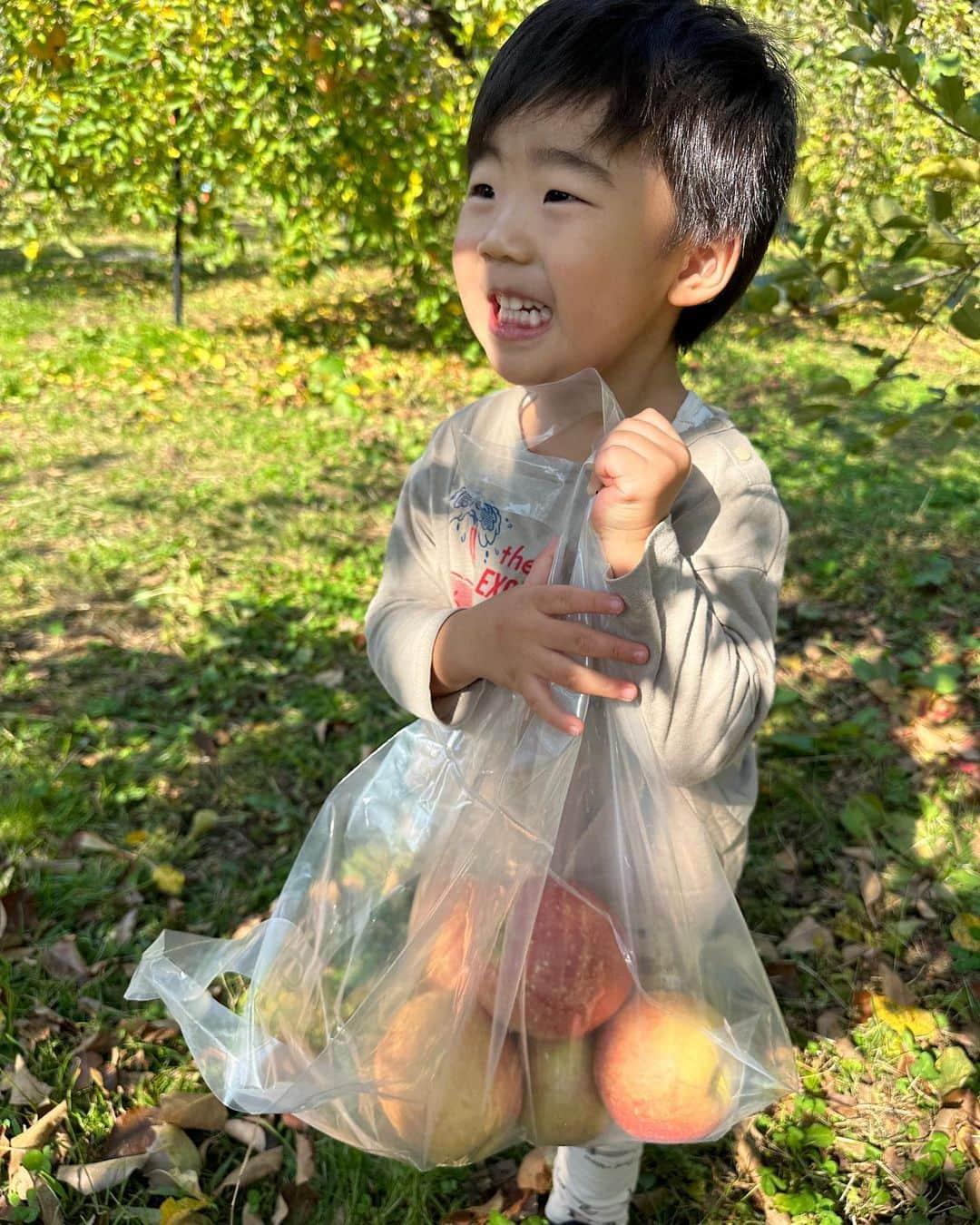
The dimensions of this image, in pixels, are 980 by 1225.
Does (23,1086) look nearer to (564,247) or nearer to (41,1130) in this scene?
(41,1130)

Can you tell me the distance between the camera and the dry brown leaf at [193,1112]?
1.90m

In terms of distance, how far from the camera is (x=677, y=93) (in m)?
1.26

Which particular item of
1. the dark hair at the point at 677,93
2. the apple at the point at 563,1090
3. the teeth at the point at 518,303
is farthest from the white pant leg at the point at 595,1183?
the dark hair at the point at 677,93

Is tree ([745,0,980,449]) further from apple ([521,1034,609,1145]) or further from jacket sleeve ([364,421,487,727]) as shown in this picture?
apple ([521,1034,609,1145])

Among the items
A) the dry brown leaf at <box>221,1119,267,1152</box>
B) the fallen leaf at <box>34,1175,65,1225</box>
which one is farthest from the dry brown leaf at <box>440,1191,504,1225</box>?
the fallen leaf at <box>34,1175,65,1225</box>

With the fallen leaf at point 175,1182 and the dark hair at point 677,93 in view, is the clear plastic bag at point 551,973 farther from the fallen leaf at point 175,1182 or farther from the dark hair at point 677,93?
the fallen leaf at point 175,1182

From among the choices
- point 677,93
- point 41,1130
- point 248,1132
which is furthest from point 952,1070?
point 677,93

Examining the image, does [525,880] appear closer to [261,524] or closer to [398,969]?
[398,969]

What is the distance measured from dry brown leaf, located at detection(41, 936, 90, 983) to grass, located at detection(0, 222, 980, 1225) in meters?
0.01

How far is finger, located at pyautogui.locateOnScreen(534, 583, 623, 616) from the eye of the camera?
1.15 metres

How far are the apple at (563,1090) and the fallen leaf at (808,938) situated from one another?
105cm

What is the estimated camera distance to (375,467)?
186 inches

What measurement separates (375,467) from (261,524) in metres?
0.73

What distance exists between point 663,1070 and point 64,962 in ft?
4.72
